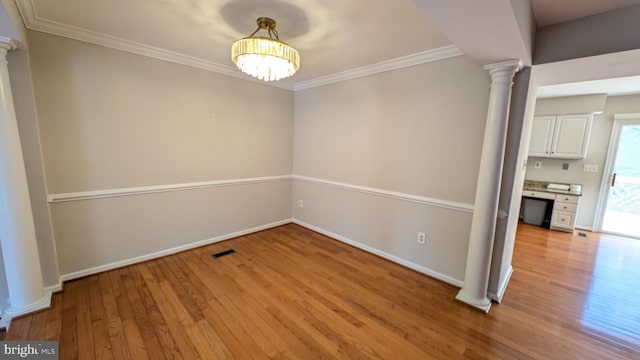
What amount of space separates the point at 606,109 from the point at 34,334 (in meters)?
7.70

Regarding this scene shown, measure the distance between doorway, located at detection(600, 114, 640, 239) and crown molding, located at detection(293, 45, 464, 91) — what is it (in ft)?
13.6

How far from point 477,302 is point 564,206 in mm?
3574

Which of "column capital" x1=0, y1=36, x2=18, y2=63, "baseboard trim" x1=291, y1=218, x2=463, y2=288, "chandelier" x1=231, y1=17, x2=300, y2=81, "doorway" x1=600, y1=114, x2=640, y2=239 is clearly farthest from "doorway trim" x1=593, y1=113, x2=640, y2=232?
"column capital" x1=0, y1=36, x2=18, y2=63

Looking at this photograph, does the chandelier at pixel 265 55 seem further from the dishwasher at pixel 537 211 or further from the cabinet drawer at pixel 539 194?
the dishwasher at pixel 537 211

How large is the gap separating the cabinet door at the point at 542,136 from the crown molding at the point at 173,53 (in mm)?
3643

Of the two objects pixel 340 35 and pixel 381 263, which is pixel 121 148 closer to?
pixel 340 35

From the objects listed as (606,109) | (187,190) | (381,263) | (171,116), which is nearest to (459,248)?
(381,263)

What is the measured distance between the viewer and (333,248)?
3.29m

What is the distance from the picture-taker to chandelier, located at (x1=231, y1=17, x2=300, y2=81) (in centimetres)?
171

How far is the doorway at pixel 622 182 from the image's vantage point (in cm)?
401

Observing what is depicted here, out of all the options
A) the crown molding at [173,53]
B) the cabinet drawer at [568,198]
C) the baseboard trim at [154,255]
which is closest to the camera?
the crown molding at [173,53]

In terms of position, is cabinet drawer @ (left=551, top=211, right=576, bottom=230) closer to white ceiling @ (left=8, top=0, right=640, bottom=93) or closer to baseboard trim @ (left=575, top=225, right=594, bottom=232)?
baseboard trim @ (left=575, top=225, right=594, bottom=232)

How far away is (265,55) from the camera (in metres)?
1.73

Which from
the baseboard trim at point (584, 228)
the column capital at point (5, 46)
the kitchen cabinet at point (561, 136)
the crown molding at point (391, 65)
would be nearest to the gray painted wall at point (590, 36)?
the crown molding at point (391, 65)
